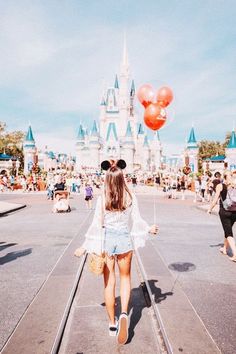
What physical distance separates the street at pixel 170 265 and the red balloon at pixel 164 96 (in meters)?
2.14

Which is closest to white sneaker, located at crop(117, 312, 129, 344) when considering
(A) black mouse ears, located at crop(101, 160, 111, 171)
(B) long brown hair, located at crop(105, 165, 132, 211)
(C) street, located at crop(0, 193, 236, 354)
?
(C) street, located at crop(0, 193, 236, 354)

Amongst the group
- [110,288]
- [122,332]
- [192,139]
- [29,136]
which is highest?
[29,136]

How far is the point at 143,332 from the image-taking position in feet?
10.8

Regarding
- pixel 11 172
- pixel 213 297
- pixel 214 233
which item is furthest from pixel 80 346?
pixel 11 172

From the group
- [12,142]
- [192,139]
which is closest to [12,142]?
[12,142]

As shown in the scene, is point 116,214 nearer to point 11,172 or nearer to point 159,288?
point 159,288

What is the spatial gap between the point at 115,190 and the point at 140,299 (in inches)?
71.5

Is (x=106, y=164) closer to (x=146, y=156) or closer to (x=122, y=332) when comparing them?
(x=122, y=332)

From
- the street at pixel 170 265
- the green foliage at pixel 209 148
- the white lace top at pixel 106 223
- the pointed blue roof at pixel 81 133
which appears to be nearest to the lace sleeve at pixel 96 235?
the white lace top at pixel 106 223

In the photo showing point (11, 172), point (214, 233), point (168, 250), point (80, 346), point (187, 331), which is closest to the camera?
point (80, 346)

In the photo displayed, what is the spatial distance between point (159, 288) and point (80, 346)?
5.75ft

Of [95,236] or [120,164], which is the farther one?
[120,164]

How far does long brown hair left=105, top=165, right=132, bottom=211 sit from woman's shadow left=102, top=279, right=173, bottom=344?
4.37ft

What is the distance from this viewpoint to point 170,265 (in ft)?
19.0
